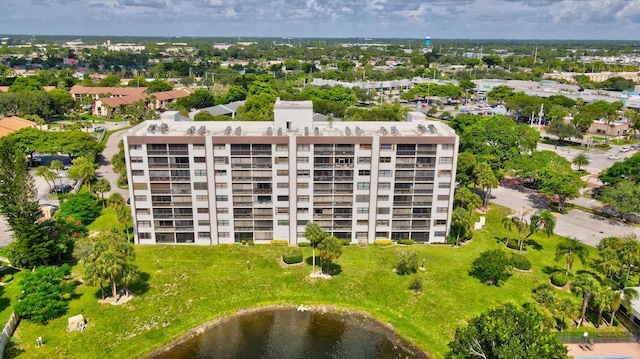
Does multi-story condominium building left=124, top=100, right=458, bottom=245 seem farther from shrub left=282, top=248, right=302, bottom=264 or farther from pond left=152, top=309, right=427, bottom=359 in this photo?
pond left=152, top=309, right=427, bottom=359

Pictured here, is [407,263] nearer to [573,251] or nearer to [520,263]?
[520,263]

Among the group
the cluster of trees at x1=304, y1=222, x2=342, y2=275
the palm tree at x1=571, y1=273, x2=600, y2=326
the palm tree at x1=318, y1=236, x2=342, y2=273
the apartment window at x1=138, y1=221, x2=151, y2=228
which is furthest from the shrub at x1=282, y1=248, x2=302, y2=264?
the palm tree at x1=571, y1=273, x2=600, y2=326

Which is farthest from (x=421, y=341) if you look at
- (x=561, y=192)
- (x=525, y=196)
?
(x=525, y=196)

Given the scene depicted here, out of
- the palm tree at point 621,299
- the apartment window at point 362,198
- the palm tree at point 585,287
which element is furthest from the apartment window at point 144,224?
the palm tree at point 621,299

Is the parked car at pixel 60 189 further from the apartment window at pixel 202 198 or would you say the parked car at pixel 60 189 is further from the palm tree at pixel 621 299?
the palm tree at pixel 621 299

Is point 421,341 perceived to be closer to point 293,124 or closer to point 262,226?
point 262,226
